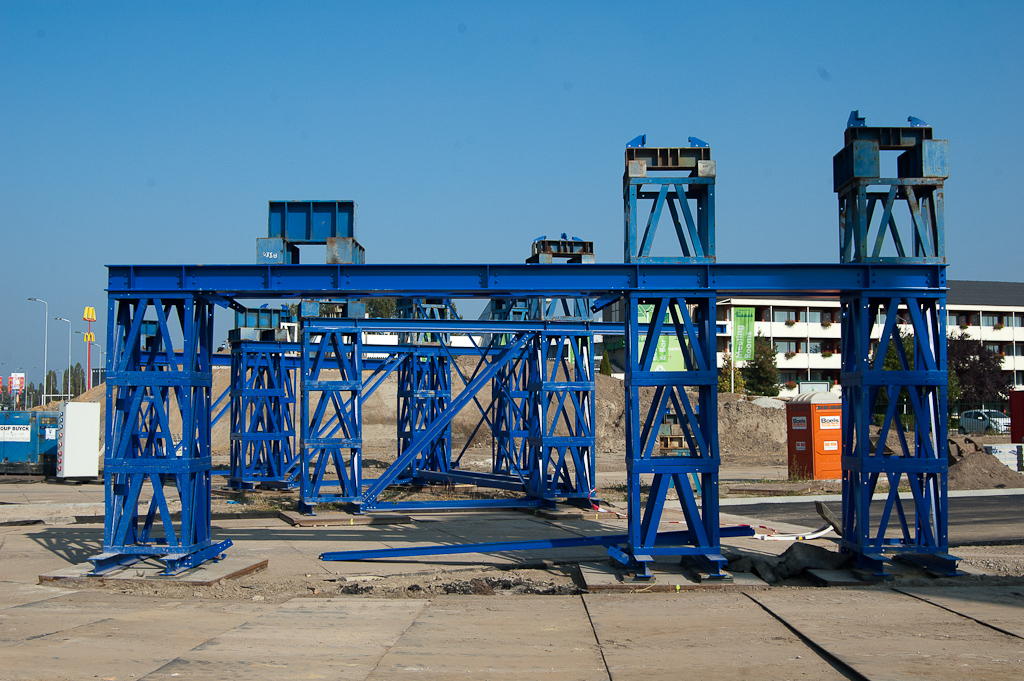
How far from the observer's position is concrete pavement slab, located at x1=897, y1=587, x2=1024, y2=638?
8.56 metres

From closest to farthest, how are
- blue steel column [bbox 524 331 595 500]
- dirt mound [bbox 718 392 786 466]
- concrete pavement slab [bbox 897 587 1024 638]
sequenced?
concrete pavement slab [bbox 897 587 1024 638] < blue steel column [bbox 524 331 595 500] < dirt mound [bbox 718 392 786 466]

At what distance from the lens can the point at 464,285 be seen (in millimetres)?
11898

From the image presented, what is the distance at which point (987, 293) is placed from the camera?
7862 cm

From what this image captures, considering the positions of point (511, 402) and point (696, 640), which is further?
point (511, 402)

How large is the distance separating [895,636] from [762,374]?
53.8m

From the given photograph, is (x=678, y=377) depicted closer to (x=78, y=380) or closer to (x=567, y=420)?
(x=567, y=420)

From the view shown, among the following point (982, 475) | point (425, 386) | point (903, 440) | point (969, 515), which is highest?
point (425, 386)

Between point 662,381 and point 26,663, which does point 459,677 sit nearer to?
point 26,663

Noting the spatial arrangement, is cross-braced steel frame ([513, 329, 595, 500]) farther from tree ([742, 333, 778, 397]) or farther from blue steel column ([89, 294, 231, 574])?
tree ([742, 333, 778, 397])

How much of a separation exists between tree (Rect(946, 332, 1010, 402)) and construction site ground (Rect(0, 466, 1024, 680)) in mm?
53680

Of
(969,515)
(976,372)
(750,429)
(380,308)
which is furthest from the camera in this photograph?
(380,308)

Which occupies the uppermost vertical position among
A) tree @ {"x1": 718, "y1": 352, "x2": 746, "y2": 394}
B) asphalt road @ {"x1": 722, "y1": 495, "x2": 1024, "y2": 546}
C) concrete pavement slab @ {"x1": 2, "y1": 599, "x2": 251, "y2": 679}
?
tree @ {"x1": 718, "y1": 352, "x2": 746, "y2": 394}

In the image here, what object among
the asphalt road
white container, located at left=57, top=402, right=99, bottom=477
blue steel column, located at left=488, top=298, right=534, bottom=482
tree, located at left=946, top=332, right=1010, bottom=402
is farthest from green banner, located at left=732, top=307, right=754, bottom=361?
white container, located at left=57, top=402, right=99, bottom=477

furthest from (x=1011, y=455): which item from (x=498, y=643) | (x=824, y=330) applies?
(x=824, y=330)
